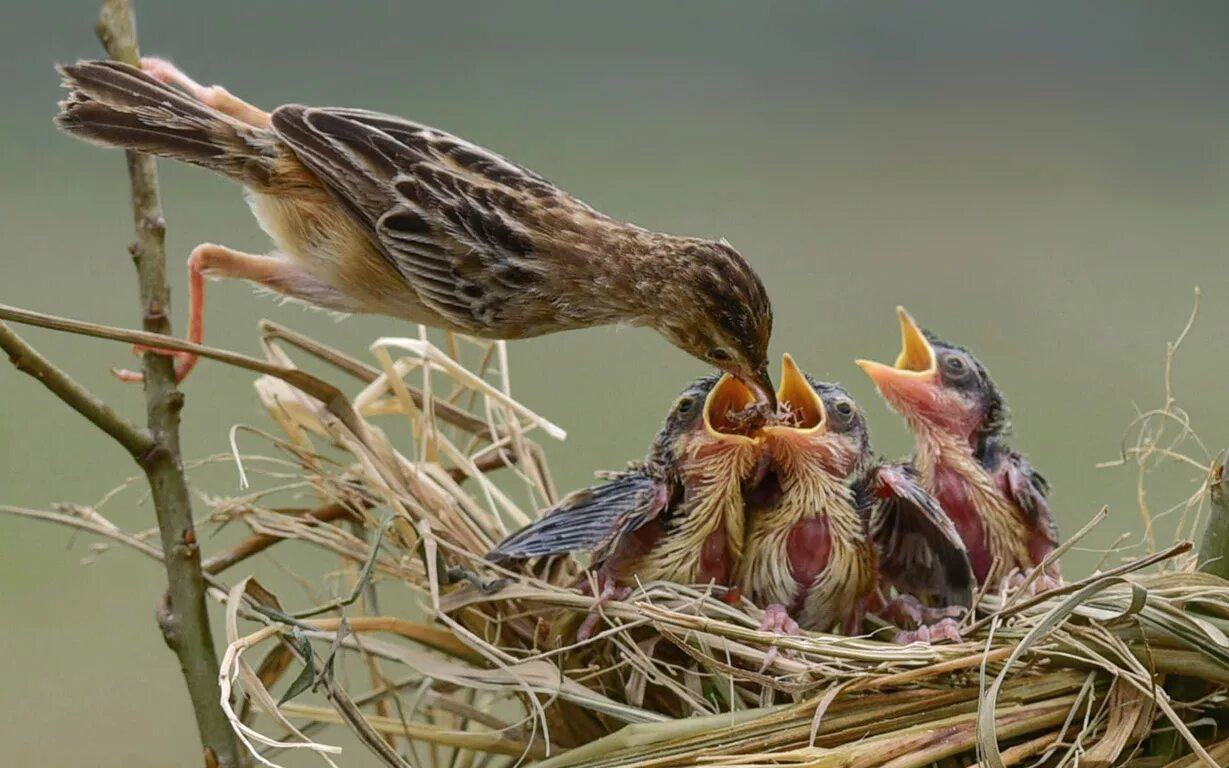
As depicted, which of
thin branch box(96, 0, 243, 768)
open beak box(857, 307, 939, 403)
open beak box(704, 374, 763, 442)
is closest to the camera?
thin branch box(96, 0, 243, 768)

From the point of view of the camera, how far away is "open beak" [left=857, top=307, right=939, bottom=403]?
5.03 ft

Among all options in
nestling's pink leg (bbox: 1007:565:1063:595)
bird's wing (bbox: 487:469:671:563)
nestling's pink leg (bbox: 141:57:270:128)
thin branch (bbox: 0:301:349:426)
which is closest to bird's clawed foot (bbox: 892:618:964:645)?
nestling's pink leg (bbox: 1007:565:1063:595)

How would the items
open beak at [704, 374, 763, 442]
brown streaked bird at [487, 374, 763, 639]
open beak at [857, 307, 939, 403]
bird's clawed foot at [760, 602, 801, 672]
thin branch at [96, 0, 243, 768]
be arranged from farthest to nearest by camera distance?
open beak at [857, 307, 939, 403] → open beak at [704, 374, 763, 442] → brown streaked bird at [487, 374, 763, 639] → bird's clawed foot at [760, 602, 801, 672] → thin branch at [96, 0, 243, 768]

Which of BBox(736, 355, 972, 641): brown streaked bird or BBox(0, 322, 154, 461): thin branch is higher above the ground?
BBox(0, 322, 154, 461): thin branch

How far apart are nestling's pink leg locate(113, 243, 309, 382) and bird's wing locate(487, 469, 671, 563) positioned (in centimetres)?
46

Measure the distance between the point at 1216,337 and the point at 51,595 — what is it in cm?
213

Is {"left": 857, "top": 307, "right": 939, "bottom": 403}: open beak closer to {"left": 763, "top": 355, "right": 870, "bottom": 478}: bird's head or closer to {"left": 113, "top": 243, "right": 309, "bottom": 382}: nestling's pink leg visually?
{"left": 763, "top": 355, "right": 870, "bottom": 478}: bird's head

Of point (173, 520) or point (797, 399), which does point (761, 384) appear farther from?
point (173, 520)

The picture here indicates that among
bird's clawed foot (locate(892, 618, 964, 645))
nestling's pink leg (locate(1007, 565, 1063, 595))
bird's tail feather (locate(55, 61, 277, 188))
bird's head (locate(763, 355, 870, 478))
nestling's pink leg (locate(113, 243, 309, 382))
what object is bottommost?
bird's clawed foot (locate(892, 618, 964, 645))

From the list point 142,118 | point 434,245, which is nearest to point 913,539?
point 434,245

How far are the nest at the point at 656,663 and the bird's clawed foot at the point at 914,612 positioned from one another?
0.04m

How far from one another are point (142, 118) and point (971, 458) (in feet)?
3.19

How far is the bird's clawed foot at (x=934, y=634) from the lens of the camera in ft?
3.75

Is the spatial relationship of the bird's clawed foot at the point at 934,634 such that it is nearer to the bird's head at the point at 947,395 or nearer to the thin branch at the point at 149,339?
the bird's head at the point at 947,395
